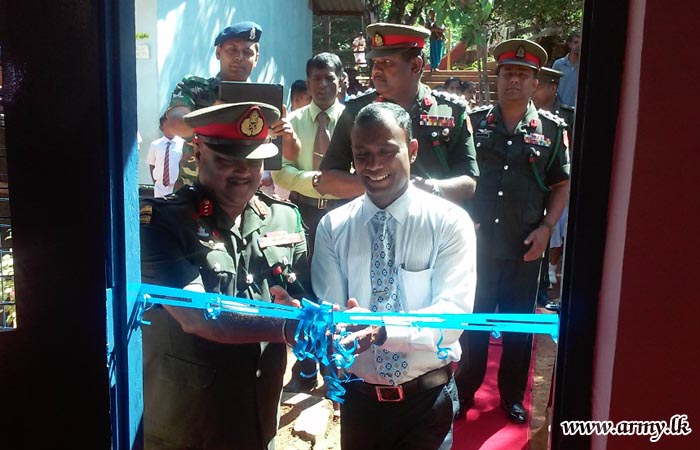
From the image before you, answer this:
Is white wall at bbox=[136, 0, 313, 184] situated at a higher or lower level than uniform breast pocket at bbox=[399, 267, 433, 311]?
higher

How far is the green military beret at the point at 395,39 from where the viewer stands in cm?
316

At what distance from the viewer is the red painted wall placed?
3.55ft

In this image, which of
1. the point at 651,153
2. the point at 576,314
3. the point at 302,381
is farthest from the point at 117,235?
the point at 302,381

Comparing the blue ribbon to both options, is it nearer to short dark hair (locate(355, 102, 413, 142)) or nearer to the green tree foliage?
short dark hair (locate(355, 102, 413, 142))

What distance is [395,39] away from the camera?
3.15 m

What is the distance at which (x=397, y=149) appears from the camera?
2.10 meters

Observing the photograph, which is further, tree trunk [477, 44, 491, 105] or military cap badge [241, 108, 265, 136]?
tree trunk [477, 44, 491, 105]

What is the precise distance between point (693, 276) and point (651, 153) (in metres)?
0.23

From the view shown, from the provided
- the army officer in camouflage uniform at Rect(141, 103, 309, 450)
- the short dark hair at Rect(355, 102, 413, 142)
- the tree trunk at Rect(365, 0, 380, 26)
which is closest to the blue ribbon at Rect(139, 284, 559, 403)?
the army officer in camouflage uniform at Rect(141, 103, 309, 450)

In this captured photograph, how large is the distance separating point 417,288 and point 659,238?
0.97 m

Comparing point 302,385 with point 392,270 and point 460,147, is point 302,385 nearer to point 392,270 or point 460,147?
point 460,147

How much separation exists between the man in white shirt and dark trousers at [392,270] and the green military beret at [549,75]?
3568 millimetres

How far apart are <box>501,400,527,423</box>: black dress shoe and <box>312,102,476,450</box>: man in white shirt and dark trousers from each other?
1.59 m

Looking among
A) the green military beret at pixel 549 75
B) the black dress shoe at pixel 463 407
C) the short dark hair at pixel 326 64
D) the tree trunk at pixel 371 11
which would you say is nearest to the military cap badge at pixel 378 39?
the short dark hair at pixel 326 64
